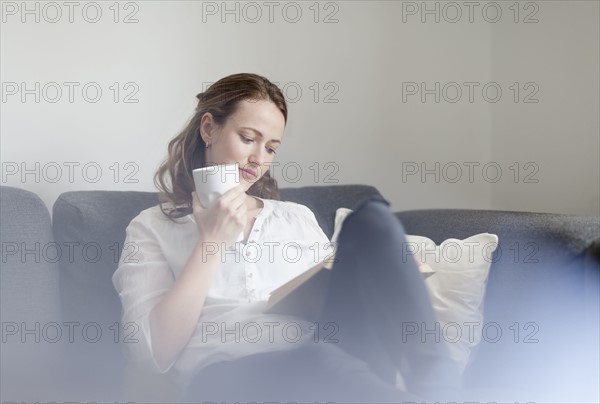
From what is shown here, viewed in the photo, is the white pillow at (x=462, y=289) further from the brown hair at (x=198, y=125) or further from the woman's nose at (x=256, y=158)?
the brown hair at (x=198, y=125)

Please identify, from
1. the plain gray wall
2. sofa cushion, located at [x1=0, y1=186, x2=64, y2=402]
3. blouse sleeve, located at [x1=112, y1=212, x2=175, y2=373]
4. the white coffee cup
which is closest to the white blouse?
blouse sleeve, located at [x1=112, y1=212, x2=175, y2=373]

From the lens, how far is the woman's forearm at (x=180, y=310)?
1.54 metres

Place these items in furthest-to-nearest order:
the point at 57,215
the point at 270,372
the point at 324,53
Result: the point at 324,53 → the point at 57,215 → the point at 270,372

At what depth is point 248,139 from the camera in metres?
1.78

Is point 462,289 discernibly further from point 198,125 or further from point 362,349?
point 198,125

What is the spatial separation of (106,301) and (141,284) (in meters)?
0.30

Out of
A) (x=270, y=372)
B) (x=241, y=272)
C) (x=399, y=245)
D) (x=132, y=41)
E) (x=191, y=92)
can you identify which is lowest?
(x=270, y=372)

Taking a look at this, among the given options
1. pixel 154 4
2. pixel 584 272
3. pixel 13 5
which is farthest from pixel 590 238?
pixel 13 5

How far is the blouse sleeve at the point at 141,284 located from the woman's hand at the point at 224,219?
111 mm

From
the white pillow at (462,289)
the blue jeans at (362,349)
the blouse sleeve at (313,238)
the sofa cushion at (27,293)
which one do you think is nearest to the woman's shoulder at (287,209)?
the blouse sleeve at (313,238)

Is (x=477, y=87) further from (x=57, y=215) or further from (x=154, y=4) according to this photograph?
(x=57, y=215)

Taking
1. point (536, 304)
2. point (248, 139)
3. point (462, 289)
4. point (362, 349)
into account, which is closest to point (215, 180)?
point (248, 139)

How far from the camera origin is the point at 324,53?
8.11 ft

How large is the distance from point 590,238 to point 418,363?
433mm
